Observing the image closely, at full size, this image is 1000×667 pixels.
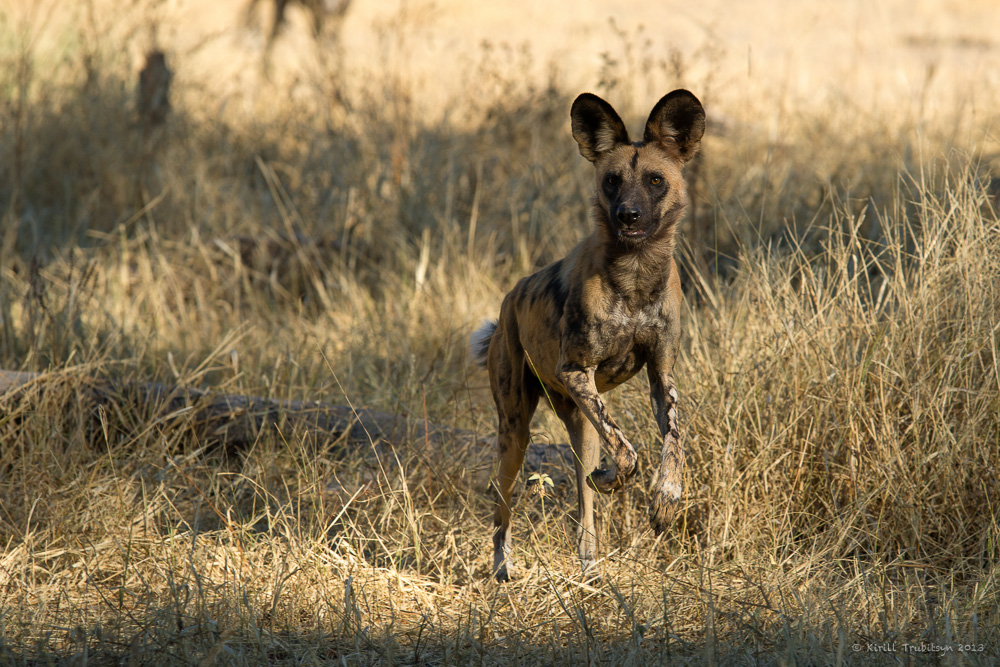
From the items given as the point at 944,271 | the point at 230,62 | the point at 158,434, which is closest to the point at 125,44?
the point at 230,62

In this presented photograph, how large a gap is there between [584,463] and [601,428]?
62cm

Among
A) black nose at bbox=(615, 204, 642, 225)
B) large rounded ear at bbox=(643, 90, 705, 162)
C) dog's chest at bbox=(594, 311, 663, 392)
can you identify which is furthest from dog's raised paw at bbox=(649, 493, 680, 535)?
large rounded ear at bbox=(643, 90, 705, 162)

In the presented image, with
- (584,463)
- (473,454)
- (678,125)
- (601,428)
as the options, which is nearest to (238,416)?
(473,454)

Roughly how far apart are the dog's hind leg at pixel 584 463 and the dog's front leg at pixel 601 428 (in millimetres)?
385

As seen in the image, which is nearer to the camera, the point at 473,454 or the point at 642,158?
the point at 642,158

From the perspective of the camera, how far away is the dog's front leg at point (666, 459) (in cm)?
248

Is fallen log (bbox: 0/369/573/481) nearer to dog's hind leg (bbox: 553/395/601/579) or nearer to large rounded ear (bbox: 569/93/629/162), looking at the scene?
dog's hind leg (bbox: 553/395/601/579)

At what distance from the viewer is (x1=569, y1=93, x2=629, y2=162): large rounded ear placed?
267 cm

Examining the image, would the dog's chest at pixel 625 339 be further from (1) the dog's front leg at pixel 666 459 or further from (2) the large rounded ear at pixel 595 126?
(2) the large rounded ear at pixel 595 126

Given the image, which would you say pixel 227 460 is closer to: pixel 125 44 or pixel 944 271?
pixel 944 271

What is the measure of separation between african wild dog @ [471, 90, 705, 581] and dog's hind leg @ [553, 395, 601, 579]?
0.25m

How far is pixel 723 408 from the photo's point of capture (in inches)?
133

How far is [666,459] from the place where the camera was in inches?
99.9

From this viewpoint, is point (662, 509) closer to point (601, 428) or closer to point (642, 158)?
point (601, 428)
